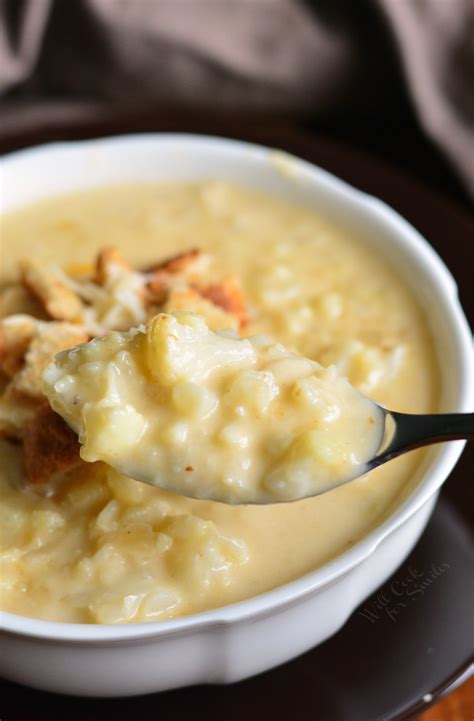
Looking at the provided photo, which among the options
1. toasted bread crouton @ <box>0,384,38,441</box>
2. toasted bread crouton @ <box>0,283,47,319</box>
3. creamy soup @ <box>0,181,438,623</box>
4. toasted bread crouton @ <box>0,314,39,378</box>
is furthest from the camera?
toasted bread crouton @ <box>0,283,47,319</box>

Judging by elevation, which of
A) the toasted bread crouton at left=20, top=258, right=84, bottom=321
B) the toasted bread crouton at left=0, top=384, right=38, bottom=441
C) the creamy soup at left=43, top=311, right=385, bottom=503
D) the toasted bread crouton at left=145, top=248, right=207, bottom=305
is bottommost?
the toasted bread crouton at left=0, top=384, right=38, bottom=441

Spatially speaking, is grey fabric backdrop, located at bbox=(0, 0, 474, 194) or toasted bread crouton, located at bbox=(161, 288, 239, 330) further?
grey fabric backdrop, located at bbox=(0, 0, 474, 194)

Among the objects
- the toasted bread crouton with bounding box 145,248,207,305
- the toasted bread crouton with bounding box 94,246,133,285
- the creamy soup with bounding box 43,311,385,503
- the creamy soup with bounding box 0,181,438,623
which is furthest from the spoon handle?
the toasted bread crouton with bounding box 94,246,133,285

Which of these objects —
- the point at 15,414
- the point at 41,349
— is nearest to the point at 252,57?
the point at 41,349

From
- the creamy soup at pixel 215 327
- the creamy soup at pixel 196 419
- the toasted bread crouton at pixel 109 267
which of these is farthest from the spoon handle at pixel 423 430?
the toasted bread crouton at pixel 109 267

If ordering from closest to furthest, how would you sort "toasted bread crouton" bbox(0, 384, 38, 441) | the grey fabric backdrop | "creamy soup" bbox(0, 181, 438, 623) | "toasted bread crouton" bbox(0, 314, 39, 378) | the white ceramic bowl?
the white ceramic bowl < "creamy soup" bbox(0, 181, 438, 623) < "toasted bread crouton" bbox(0, 384, 38, 441) < "toasted bread crouton" bbox(0, 314, 39, 378) < the grey fabric backdrop

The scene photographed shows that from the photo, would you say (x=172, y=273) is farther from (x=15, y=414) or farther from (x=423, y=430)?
(x=423, y=430)

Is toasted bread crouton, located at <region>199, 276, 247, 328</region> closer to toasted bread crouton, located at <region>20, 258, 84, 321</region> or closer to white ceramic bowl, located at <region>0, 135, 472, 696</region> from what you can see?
toasted bread crouton, located at <region>20, 258, 84, 321</region>

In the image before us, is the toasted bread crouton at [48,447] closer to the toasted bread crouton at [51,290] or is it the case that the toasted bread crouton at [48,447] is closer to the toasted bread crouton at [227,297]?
the toasted bread crouton at [51,290]

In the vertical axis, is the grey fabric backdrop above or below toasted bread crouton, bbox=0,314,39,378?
above
